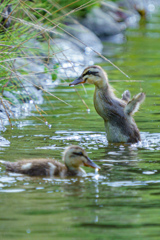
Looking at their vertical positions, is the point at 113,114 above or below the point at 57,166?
above

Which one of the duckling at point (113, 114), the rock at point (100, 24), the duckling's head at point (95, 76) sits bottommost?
the duckling at point (113, 114)

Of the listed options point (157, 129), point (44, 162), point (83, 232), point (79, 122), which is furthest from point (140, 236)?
point (79, 122)

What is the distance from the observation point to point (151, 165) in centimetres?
603

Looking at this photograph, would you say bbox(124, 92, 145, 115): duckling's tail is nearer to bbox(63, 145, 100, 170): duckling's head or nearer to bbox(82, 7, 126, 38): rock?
bbox(63, 145, 100, 170): duckling's head

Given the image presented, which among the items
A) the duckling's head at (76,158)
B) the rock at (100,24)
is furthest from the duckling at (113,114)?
the rock at (100,24)

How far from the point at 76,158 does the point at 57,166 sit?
0.67 feet

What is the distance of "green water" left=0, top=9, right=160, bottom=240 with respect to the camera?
4117 mm

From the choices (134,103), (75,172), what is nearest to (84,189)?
(75,172)

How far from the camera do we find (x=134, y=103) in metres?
7.24

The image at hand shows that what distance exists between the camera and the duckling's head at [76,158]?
5.73 meters

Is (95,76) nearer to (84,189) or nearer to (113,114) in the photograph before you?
(113,114)

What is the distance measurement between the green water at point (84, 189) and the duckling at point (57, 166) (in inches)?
3.7

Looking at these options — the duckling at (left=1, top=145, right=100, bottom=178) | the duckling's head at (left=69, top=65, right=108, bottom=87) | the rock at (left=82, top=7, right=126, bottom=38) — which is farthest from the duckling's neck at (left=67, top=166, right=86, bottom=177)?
the rock at (left=82, top=7, right=126, bottom=38)

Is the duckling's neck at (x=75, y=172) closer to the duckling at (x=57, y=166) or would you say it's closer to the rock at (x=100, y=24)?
the duckling at (x=57, y=166)
